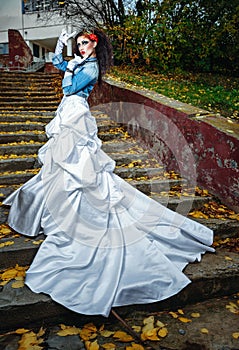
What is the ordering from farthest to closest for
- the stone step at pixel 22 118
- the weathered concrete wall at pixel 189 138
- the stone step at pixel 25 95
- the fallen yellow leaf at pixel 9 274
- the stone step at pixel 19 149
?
the stone step at pixel 25 95, the stone step at pixel 22 118, the stone step at pixel 19 149, the weathered concrete wall at pixel 189 138, the fallen yellow leaf at pixel 9 274

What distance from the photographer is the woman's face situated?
2.94 m

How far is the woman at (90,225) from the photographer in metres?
2.12

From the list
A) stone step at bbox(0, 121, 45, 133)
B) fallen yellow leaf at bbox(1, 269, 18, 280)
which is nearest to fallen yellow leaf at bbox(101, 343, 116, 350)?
fallen yellow leaf at bbox(1, 269, 18, 280)

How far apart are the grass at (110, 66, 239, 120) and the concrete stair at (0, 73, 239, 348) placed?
1.49 metres

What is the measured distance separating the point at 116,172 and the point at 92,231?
1.60 metres

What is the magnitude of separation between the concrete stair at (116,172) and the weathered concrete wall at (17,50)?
345 inches

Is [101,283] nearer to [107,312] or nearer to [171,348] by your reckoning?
[107,312]

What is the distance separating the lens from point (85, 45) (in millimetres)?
2945

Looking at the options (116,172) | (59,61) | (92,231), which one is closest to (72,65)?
(59,61)

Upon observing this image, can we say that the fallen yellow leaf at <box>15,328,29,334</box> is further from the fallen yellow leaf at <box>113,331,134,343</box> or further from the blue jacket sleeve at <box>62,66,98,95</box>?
the blue jacket sleeve at <box>62,66,98,95</box>

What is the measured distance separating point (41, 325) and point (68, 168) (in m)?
1.17

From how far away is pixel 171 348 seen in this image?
193cm

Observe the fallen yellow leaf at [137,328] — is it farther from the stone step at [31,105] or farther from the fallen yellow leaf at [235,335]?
the stone step at [31,105]

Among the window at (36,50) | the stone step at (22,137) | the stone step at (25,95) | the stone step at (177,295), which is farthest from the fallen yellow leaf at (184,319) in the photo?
the window at (36,50)
